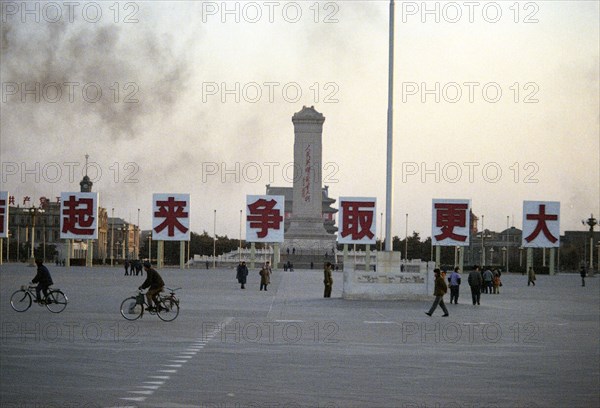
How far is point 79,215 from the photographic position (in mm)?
68312

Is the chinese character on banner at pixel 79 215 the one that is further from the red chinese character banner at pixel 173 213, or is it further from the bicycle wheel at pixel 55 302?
the bicycle wheel at pixel 55 302

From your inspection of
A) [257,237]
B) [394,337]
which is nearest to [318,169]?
[257,237]

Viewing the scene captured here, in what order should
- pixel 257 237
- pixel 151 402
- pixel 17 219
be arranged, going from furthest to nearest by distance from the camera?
pixel 17 219
pixel 257 237
pixel 151 402

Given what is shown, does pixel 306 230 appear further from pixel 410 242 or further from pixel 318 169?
pixel 410 242

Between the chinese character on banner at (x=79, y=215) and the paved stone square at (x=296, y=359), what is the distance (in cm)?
3664

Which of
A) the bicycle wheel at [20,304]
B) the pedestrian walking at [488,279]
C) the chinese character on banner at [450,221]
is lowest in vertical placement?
the bicycle wheel at [20,304]

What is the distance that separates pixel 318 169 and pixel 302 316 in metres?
84.3

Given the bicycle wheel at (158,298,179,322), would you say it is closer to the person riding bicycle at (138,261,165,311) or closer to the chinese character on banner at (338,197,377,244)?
the person riding bicycle at (138,261,165,311)

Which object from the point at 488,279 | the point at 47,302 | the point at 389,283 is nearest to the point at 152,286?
the point at 47,302

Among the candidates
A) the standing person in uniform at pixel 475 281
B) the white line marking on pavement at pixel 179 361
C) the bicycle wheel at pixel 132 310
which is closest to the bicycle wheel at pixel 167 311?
the bicycle wheel at pixel 132 310

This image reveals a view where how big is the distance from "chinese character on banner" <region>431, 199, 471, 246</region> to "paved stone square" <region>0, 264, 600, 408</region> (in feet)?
94.4

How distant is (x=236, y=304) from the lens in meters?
34.9

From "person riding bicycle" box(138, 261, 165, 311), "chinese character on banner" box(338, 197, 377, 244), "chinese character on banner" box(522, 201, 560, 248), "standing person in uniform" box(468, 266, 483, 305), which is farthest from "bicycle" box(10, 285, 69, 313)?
"chinese character on banner" box(522, 201, 560, 248)

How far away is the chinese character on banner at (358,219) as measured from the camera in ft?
204
